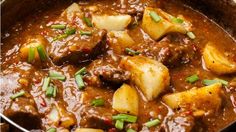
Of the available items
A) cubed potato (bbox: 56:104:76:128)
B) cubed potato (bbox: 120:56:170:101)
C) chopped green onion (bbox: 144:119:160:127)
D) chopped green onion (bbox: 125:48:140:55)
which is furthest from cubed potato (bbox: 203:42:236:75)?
cubed potato (bbox: 56:104:76:128)

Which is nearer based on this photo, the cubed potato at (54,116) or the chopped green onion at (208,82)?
the cubed potato at (54,116)

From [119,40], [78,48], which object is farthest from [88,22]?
[78,48]

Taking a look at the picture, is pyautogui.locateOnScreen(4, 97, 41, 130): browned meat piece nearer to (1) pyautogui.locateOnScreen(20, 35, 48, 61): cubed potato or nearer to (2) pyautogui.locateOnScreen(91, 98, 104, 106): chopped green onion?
(2) pyautogui.locateOnScreen(91, 98, 104, 106): chopped green onion

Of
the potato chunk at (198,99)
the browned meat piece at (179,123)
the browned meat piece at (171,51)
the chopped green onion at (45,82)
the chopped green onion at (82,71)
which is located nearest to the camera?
the browned meat piece at (179,123)

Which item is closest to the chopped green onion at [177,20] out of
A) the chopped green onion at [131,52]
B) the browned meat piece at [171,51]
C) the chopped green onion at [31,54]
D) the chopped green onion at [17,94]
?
the browned meat piece at [171,51]

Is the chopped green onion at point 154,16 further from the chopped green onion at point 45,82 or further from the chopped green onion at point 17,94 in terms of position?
the chopped green onion at point 17,94

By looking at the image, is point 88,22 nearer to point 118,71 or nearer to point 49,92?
point 118,71

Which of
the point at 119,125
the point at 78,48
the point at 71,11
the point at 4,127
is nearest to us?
the point at 4,127

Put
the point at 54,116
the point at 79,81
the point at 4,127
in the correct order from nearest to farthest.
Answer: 1. the point at 4,127
2. the point at 54,116
3. the point at 79,81
